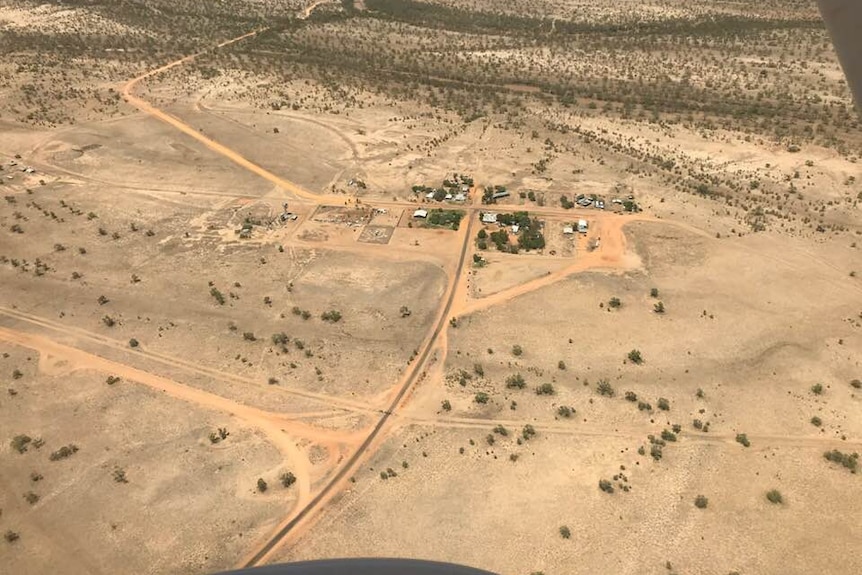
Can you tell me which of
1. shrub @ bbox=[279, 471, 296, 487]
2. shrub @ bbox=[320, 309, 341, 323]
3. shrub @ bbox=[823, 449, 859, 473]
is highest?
shrub @ bbox=[823, 449, 859, 473]

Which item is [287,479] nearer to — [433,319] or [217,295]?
[433,319]

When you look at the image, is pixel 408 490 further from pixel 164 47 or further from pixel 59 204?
pixel 164 47

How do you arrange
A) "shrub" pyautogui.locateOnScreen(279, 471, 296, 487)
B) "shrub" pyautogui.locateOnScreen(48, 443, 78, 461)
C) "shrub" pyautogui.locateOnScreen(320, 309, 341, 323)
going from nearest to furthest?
1. "shrub" pyautogui.locateOnScreen(279, 471, 296, 487)
2. "shrub" pyautogui.locateOnScreen(48, 443, 78, 461)
3. "shrub" pyautogui.locateOnScreen(320, 309, 341, 323)

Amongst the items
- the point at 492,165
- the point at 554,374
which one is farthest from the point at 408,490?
the point at 492,165

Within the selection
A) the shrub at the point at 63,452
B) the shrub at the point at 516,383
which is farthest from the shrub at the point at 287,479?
the shrub at the point at 516,383

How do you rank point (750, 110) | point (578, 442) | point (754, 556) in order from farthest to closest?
1. point (750, 110)
2. point (578, 442)
3. point (754, 556)

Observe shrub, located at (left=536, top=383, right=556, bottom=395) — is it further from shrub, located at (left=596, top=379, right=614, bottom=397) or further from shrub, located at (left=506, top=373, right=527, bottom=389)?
shrub, located at (left=596, top=379, right=614, bottom=397)

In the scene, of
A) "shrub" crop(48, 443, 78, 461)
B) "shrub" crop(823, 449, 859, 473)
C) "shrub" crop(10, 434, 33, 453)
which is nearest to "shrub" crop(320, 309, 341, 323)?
"shrub" crop(48, 443, 78, 461)

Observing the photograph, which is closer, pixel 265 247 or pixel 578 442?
pixel 578 442
